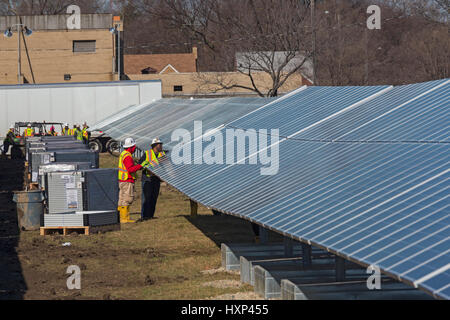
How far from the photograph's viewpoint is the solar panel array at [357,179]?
823 cm

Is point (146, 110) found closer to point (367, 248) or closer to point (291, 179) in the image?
point (291, 179)

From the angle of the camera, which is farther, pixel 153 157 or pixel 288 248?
pixel 153 157

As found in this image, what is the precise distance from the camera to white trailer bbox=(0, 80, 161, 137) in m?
51.9

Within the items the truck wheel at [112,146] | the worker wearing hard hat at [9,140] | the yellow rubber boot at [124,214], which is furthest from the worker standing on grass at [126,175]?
the worker wearing hard hat at [9,140]

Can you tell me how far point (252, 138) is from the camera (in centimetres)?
1828

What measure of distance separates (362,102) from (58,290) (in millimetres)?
7462

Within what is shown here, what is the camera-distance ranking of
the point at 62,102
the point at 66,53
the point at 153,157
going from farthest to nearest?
the point at 66,53, the point at 62,102, the point at 153,157

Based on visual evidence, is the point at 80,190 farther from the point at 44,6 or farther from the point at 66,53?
the point at 44,6

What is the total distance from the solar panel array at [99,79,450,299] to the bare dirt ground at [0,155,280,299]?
146cm

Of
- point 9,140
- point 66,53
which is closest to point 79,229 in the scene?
point 9,140

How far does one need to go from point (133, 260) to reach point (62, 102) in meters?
37.2

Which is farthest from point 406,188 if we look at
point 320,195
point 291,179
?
point 291,179

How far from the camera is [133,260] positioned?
16.7m

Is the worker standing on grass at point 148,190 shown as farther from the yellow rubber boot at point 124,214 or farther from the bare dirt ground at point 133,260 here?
the yellow rubber boot at point 124,214
